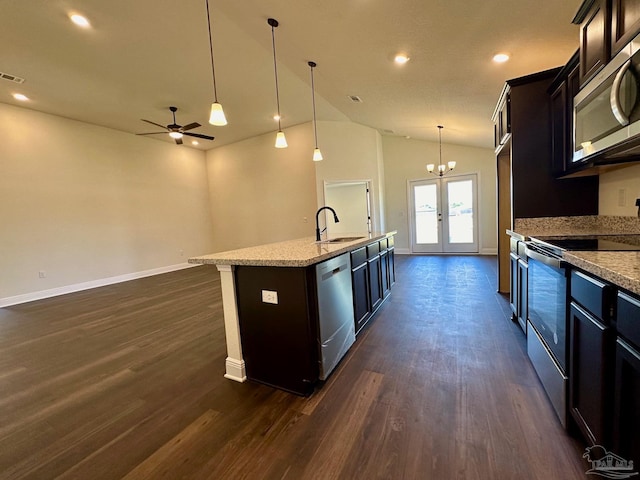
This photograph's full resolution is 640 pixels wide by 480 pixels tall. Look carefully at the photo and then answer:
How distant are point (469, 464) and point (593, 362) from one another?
2.27ft

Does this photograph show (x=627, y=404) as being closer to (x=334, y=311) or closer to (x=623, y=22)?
(x=334, y=311)

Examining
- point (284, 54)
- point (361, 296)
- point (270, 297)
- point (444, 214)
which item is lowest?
point (361, 296)

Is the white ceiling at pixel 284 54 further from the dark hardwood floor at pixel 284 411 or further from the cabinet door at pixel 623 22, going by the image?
the dark hardwood floor at pixel 284 411

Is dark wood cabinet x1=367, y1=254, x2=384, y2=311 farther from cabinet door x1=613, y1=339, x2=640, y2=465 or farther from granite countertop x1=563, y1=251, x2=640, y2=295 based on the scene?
cabinet door x1=613, y1=339, x2=640, y2=465

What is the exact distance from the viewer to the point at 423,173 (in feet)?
24.0

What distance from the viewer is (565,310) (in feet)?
4.50

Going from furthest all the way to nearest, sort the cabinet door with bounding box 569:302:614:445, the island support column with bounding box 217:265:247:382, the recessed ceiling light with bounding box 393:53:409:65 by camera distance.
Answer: the recessed ceiling light with bounding box 393:53:409:65 → the island support column with bounding box 217:265:247:382 → the cabinet door with bounding box 569:302:614:445

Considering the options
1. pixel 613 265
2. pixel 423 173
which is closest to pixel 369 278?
pixel 613 265

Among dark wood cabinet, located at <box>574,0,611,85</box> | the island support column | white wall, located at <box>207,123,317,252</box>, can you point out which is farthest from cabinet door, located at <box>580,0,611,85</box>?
white wall, located at <box>207,123,317,252</box>

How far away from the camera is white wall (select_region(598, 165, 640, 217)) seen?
1.91m

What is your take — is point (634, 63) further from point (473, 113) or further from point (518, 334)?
point (473, 113)

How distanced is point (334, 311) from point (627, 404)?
4.88ft

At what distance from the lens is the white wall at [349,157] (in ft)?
20.8

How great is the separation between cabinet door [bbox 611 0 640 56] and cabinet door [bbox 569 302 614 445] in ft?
4.12
